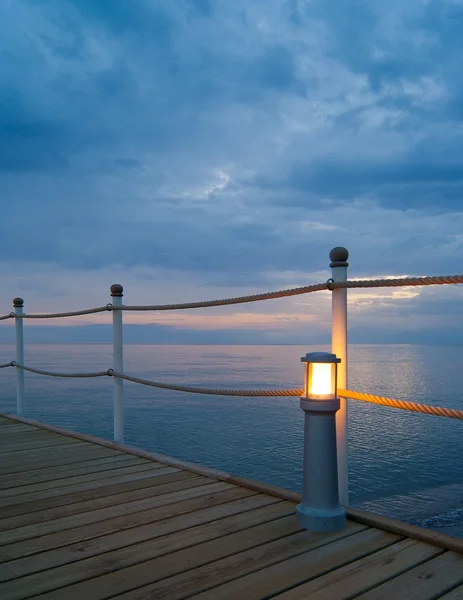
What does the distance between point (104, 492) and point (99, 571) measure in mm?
812

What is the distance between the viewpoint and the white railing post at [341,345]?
2057mm

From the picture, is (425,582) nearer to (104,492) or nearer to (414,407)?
(414,407)

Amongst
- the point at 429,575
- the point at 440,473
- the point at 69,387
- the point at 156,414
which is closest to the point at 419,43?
the point at 440,473

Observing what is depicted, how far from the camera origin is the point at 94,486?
2.40 meters

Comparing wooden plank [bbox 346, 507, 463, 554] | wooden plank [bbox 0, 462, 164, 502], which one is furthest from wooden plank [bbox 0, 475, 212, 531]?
wooden plank [bbox 346, 507, 463, 554]

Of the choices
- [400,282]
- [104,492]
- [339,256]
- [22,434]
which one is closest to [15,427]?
[22,434]

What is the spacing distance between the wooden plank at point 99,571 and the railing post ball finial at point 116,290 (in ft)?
6.79

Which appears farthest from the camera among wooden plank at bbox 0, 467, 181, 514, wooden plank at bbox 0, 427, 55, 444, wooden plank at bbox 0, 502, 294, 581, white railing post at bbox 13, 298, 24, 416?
white railing post at bbox 13, 298, 24, 416

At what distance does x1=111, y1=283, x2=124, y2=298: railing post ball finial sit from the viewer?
138 inches

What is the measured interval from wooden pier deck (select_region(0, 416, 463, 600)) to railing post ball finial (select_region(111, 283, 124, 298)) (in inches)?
52.9

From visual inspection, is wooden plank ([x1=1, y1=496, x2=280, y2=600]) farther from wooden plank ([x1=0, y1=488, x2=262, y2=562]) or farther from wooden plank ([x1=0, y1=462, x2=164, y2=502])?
wooden plank ([x1=0, y1=462, x2=164, y2=502])

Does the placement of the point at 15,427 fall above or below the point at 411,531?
below

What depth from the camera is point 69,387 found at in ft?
46.8

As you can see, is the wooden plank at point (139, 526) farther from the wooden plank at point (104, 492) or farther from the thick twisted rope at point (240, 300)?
the thick twisted rope at point (240, 300)
